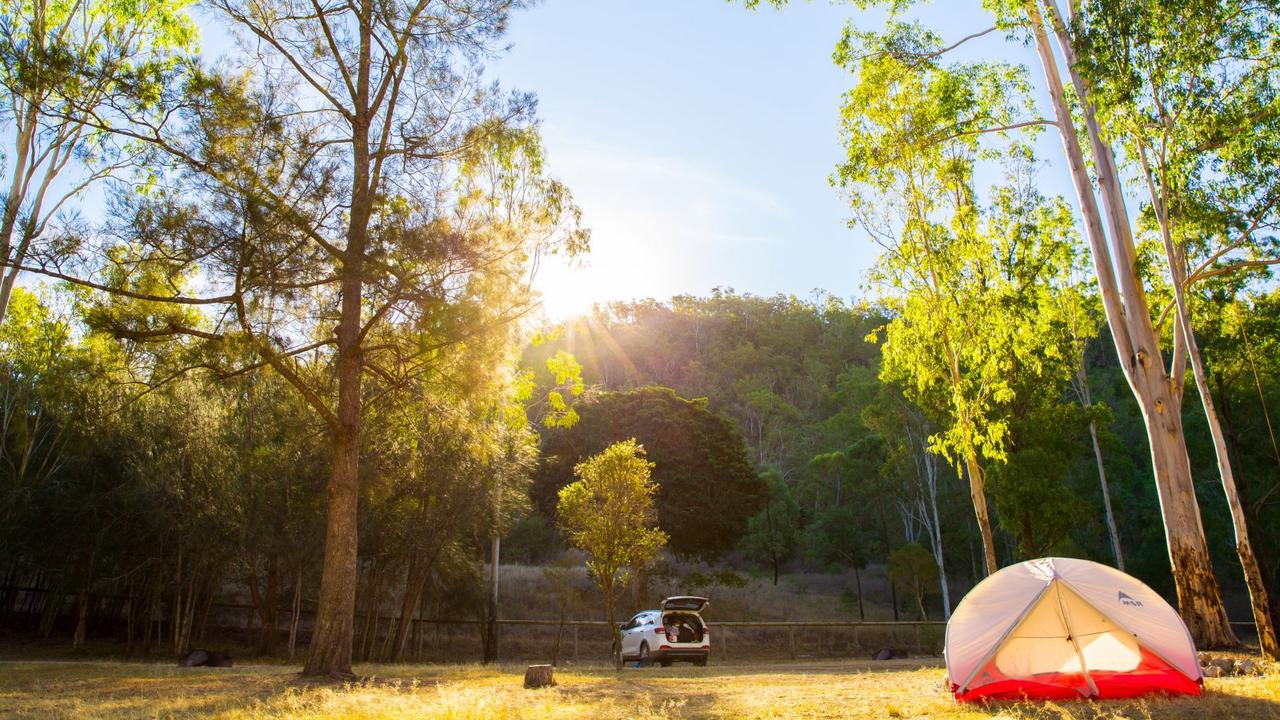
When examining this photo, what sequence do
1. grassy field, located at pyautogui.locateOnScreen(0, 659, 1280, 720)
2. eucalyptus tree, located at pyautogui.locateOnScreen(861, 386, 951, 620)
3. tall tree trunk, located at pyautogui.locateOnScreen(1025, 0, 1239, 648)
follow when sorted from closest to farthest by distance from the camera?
grassy field, located at pyautogui.locateOnScreen(0, 659, 1280, 720), tall tree trunk, located at pyautogui.locateOnScreen(1025, 0, 1239, 648), eucalyptus tree, located at pyautogui.locateOnScreen(861, 386, 951, 620)

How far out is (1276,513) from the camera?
29031 mm

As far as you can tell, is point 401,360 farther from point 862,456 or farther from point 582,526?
point 862,456

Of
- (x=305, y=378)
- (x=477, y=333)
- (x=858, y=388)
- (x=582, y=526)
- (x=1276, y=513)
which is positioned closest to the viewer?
(x=477, y=333)

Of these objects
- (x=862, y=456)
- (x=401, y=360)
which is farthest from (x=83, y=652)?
(x=862, y=456)

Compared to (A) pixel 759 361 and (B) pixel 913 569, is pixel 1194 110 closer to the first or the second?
(B) pixel 913 569

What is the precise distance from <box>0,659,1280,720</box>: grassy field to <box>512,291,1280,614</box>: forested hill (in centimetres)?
614

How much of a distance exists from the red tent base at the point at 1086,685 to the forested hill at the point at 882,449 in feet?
26.9

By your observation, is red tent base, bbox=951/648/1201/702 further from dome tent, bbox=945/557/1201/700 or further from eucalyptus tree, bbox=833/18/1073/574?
eucalyptus tree, bbox=833/18/1073/574

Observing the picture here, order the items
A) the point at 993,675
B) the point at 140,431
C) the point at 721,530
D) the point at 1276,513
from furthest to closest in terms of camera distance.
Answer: the point at 721,530 < the point at 1276,513 < the point at 140,431 < the point at 993,675

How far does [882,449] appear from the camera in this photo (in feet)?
125

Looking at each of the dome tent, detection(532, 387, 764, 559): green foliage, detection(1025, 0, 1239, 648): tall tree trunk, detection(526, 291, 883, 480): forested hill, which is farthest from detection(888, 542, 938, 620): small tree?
the dome tent

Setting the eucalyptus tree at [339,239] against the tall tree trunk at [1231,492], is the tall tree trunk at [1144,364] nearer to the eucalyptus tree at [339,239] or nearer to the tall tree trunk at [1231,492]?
the tall tree trunk at [1231,492]

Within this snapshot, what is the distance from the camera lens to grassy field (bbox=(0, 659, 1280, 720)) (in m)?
6.80

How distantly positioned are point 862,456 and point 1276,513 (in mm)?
15728
